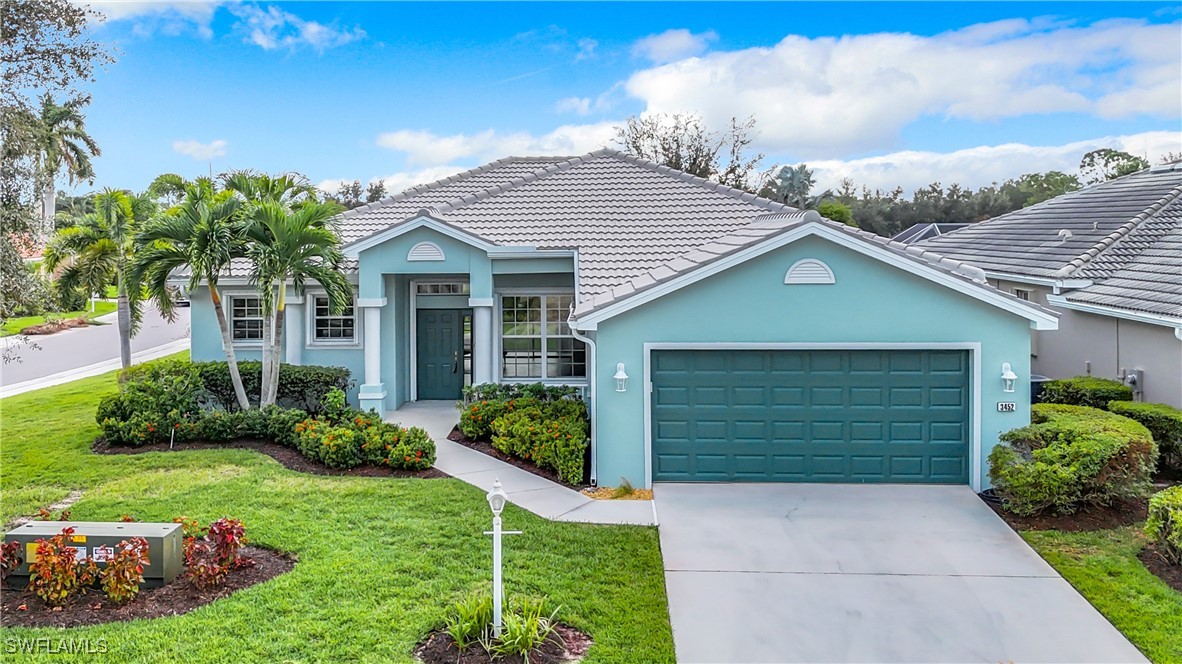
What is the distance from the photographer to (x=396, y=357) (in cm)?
1593

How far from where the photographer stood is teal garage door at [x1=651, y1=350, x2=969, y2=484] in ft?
35.1

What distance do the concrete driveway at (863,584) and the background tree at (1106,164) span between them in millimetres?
55540

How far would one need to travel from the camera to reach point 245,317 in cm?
1628

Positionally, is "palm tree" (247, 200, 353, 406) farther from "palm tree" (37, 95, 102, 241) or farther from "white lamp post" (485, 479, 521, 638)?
"white lamp post" (485, 479, 521, 638)

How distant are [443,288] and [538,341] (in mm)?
2470

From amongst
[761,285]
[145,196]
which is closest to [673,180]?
[761,285]

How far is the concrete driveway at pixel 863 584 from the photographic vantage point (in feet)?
20.6

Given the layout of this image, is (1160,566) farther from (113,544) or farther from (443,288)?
(443,288)

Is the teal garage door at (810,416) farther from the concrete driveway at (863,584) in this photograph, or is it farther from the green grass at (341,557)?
the green grass at (341,557)

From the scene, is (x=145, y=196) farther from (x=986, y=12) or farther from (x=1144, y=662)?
(x=1144, y=662)

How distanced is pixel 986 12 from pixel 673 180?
6941 mm

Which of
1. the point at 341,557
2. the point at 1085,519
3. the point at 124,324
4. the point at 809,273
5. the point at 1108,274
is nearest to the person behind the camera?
the point at 341,557

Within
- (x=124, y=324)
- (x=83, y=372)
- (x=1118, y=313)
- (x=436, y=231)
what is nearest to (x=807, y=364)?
(x=1118, y=313)

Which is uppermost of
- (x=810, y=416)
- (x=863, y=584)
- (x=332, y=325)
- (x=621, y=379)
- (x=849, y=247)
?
(x=849, y=247)
